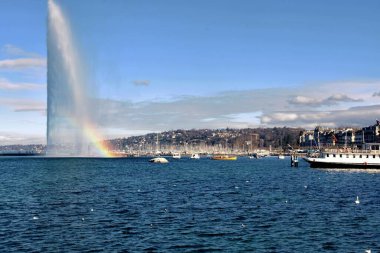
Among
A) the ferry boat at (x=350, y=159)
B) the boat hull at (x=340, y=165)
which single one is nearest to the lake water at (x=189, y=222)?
the boat hull at (x=340, y=165)

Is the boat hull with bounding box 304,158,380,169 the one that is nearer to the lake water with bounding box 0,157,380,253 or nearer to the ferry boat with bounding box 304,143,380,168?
the ferry boat with bounding box 304,143,380,168

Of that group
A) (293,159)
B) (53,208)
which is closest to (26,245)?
(53,208)

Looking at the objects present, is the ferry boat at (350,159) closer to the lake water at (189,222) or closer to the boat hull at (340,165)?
the boat hull at (340,165)

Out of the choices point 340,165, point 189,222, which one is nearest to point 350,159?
point 340,165

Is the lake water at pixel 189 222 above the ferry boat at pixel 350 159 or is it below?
below

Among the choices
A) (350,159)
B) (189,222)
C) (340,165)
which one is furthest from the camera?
(340,165)

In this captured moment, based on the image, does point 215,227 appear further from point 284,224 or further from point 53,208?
point 53,208

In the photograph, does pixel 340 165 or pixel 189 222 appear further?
pixel 340 165

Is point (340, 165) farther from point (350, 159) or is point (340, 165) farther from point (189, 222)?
point (189, 222)

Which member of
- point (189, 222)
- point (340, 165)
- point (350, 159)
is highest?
point (350, 159)

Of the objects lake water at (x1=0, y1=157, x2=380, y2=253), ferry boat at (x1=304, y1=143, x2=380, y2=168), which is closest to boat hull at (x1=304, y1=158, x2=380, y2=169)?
ferry boat at (x1=304, y1=143, x2=380, y2=168)

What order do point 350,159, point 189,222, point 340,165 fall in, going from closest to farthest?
point 189,222 < point 350,159 < point 340,165

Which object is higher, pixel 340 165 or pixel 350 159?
pixel 350 159

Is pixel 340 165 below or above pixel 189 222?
above
